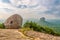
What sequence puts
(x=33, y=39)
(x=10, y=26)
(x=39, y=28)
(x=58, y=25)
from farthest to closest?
(x=58, y=25) < (x=10, y=26) < (x=39, y=28) < (x=33, y=39)

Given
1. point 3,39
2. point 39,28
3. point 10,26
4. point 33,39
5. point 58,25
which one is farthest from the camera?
point 58,25

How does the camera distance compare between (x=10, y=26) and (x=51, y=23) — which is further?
(x=51, y=23)

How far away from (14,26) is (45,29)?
47.9 inches

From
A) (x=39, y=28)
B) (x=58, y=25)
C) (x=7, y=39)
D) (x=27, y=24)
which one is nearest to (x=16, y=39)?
(x=7, y=39)

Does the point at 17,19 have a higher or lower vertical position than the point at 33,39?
higher

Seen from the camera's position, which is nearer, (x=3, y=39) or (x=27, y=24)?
(x=3, y=39)

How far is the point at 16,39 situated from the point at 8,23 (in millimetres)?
3844

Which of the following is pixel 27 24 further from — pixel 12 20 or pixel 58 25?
pixel 58 25

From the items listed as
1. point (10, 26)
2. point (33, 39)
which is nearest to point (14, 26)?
point (10, 26)

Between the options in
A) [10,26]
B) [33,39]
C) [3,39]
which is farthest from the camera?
[10,26]

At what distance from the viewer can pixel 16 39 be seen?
346cm

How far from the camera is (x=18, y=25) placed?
285 inches

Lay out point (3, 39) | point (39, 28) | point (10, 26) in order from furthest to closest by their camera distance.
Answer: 1. point (10, 26)
2. point (39, 28)
3. point (3, 39)

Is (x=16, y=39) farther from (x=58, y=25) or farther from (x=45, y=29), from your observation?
(x=58, y=25)
